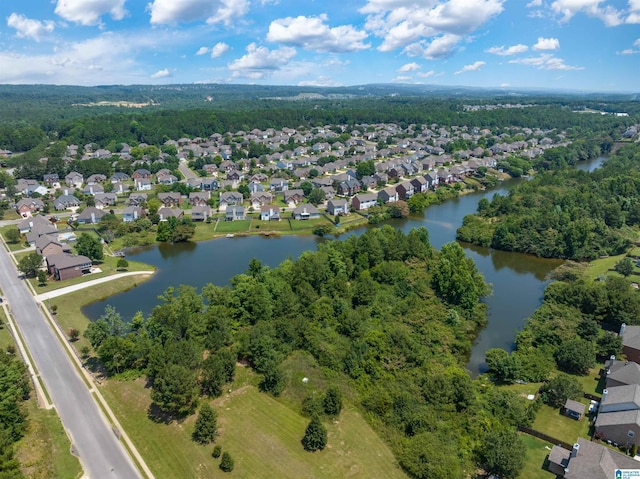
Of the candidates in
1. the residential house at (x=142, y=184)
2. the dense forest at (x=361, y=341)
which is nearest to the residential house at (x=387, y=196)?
the dense forest at (x=361, y=341)

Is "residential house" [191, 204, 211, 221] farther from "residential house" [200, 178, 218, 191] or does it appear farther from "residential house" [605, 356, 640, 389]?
"residential house" [605, 356, 640, 389]

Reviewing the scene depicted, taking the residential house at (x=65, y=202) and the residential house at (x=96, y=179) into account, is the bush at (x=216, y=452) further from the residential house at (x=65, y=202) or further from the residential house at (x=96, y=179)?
the residential house at (x=96, y=179)

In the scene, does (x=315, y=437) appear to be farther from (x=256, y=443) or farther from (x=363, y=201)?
(x=363, y=201)

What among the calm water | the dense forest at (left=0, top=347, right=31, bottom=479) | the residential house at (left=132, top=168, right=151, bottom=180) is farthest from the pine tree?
the residential house at (left=132, top=168, right=151, bottom=180)

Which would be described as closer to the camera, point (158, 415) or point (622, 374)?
point (158, 415)

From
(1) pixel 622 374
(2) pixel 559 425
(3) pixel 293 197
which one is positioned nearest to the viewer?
(2) pixel 559 425

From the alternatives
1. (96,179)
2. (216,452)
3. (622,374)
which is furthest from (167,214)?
(622,374)
